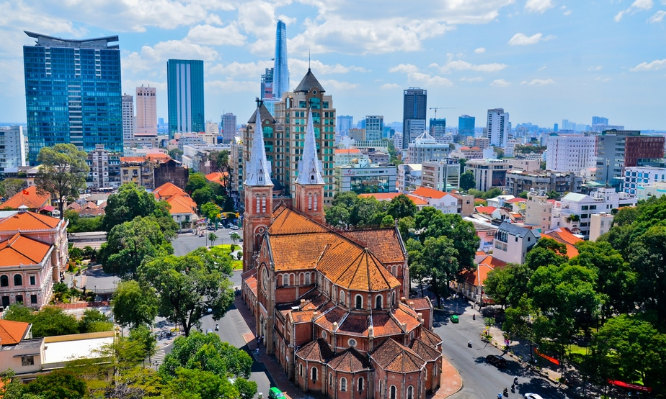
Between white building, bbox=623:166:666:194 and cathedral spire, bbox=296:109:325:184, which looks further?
white building, bbox=623:166:666:194

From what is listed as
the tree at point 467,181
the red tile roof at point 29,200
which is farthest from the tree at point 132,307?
the tree at point 467,181

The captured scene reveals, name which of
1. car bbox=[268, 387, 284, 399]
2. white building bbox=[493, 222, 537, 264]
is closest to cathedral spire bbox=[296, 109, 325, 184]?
white building bbox=[493, 222, 537, 264]

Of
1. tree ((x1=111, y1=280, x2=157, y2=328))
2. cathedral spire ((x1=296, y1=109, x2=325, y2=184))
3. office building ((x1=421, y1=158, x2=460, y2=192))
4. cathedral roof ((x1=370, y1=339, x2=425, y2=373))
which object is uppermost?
cathedral spire ((x1=296, y1=109, x2=325, y2=184))

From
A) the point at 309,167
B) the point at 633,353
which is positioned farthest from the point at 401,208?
the point at 633,353

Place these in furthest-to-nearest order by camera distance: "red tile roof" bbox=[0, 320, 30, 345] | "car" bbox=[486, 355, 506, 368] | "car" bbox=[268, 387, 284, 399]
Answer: "car" bbox=[486, 355, 506, 368]
"car" bbox=[268, 387, 284, 399]
"red tile roof" bbox=[0, 320, 30, 345]

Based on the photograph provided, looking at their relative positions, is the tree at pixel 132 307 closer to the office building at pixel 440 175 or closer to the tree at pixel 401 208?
the tree at pixel 401 208

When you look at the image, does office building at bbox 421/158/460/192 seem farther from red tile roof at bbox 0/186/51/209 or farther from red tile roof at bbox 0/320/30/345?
red tile roof at bbox 0/320/30/345

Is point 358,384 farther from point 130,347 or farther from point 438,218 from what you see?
point 438,218

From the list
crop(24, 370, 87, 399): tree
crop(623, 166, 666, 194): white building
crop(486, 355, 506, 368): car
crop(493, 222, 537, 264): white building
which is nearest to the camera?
crop(24, 370, 87, 399): tree
